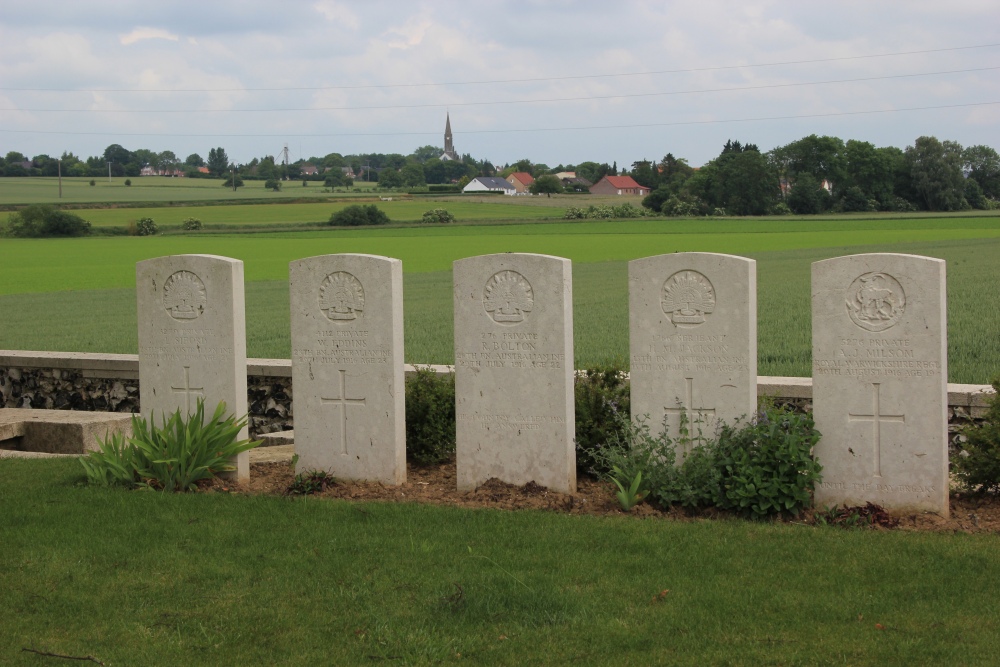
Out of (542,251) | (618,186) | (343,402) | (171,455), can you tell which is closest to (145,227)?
(542,251)

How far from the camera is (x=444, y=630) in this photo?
17.3ft

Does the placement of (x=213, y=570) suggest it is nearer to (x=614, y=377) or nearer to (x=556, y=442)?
(x=556, y=442)

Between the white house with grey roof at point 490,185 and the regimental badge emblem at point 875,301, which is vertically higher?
the white house with grey roof at point 490,185

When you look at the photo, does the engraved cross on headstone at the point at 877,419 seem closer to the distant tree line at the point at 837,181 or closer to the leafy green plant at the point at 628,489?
the leafy green plant at the point at 628,489

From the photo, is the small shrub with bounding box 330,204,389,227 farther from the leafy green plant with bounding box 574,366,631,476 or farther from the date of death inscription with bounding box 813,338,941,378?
the date of death inscription with bounding box 813,338,941,378

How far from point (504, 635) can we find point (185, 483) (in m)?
3.94

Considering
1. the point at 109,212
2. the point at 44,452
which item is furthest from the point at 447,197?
the point at 44,452

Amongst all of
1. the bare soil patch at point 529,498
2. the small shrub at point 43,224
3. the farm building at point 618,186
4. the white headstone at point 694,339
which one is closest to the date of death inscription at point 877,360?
the white headstone at point 694,339

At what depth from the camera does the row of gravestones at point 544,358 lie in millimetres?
7379

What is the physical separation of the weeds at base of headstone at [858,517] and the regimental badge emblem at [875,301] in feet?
4.05

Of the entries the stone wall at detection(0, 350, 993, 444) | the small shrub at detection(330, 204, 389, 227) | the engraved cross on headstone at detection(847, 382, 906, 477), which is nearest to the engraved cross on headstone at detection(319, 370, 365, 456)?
the stone wall at detection(0, 350, 993, 444)

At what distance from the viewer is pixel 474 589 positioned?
18.9 ft

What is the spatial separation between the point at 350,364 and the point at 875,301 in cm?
393

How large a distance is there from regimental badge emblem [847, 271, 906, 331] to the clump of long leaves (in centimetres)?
470
